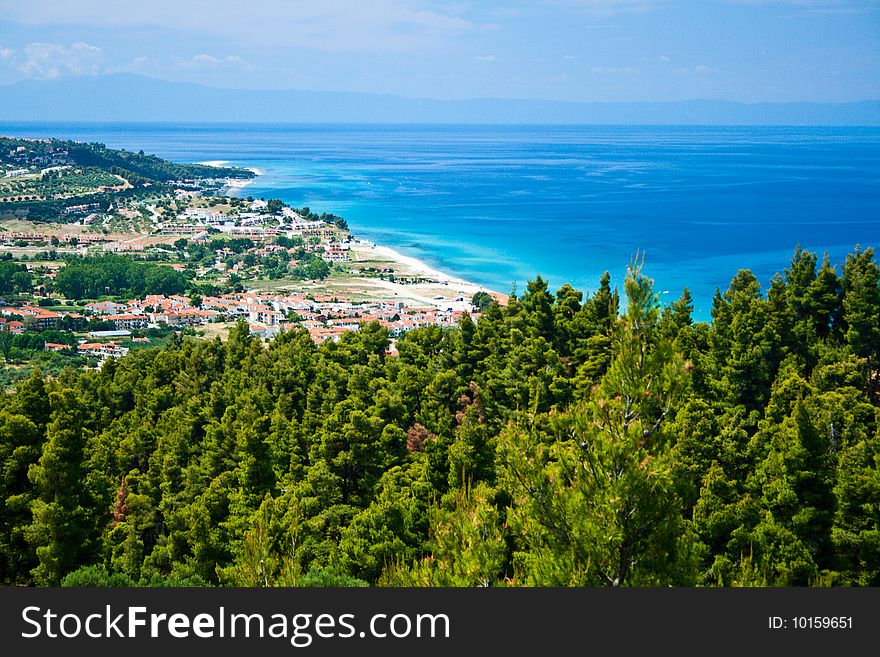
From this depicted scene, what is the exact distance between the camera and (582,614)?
4.87 metres

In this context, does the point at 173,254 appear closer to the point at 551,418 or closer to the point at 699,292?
the point at 699,292


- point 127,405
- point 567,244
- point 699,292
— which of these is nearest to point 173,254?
point 567,244

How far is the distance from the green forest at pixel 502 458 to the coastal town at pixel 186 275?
6942 mm

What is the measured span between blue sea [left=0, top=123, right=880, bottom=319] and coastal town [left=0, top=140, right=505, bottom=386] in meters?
4.99

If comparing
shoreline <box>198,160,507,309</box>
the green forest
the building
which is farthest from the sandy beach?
the green forest

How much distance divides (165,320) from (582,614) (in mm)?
48583

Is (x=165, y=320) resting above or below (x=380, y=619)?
below

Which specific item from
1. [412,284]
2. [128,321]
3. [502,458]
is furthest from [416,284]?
[502,458]

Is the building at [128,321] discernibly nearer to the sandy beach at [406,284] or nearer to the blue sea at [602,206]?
the sandy beach at [406,284]

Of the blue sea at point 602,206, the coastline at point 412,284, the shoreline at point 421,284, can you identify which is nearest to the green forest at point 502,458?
the blue sea at point 602,206

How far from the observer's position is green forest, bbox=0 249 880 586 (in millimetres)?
6488

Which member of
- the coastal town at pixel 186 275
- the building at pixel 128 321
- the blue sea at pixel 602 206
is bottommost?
the building at pixel 128 321

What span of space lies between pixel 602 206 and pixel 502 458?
243ft

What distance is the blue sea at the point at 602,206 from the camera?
5312cm
